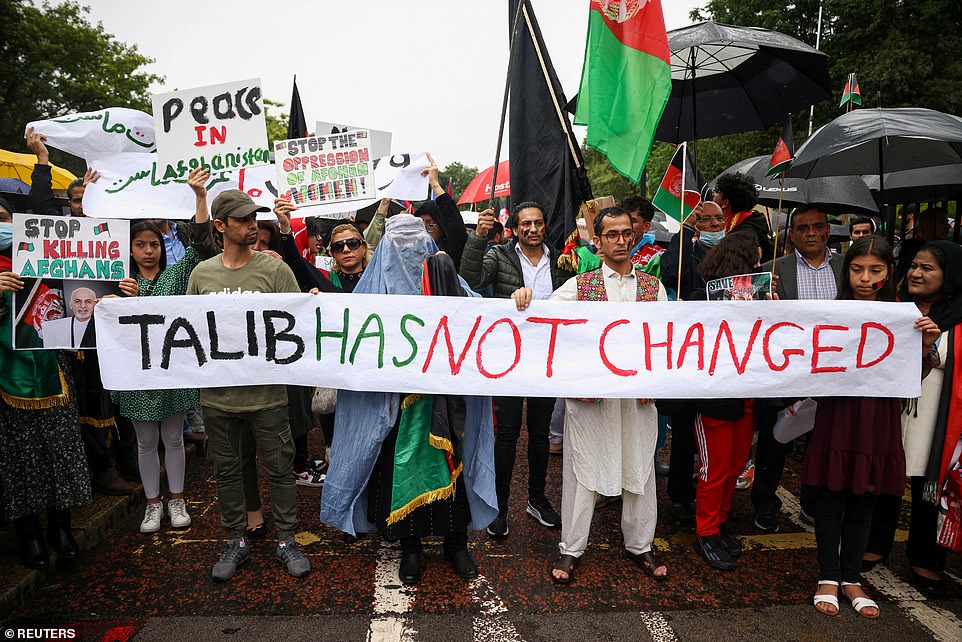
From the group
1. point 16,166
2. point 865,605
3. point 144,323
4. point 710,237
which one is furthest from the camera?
point 16,166

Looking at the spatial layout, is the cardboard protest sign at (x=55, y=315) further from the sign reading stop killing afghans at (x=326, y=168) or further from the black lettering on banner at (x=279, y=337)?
the sign reading stop killing afghans at (x=326, y=168)

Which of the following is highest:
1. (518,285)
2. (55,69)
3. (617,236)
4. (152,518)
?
(55,69)

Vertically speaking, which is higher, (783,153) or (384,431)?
(783,153)

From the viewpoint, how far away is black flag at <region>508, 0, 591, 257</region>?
12.1ft

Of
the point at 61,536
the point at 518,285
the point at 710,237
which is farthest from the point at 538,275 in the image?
the point at 61,536

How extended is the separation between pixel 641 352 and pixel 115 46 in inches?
1140

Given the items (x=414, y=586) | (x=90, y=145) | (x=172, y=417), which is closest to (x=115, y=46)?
(x=90, y=145)

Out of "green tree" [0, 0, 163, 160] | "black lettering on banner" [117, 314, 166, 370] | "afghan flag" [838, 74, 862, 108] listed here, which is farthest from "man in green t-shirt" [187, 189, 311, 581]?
"green tree" [0, 0, 163, 160]

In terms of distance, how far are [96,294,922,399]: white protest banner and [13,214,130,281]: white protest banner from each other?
0.88 ft

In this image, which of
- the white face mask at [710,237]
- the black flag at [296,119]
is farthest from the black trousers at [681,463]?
the black flag at [296,119]

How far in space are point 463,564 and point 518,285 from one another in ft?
5.63

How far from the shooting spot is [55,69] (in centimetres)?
2230

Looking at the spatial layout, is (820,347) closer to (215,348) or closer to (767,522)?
(767,522)

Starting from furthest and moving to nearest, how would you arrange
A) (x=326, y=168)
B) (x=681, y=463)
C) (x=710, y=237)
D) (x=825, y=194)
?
(x=825, y=194) < (x=710, y=237) < (x=326, y=168) < (x=681, y=463)
